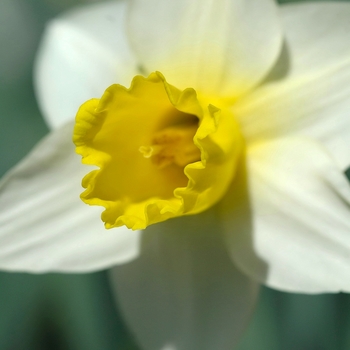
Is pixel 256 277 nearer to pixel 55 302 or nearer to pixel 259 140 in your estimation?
pixel 259 140

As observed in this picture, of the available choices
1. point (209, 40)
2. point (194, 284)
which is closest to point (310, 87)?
point (209, 40)

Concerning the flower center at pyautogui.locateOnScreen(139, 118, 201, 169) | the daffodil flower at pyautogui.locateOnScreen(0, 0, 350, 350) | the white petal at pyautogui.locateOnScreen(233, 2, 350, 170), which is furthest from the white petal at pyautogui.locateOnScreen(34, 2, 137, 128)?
the white petal at pyautogui.locateOnScreen(233, 2, 350, 170)

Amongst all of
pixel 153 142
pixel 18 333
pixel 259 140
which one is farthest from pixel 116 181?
pixel 18 333

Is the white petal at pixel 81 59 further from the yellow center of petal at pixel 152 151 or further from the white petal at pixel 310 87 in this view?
the white petal at pixel 310 87

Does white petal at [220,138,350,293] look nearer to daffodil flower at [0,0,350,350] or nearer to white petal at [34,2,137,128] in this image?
daffodil flower at [0,0,350,350]

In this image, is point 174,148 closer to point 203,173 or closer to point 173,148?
point 173,148
